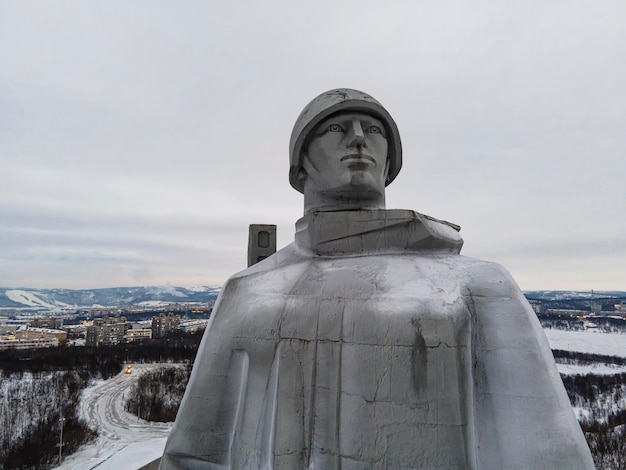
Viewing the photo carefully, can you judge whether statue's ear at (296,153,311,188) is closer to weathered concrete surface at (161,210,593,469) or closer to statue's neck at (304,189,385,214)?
statue's neck at (304,189,385,214)

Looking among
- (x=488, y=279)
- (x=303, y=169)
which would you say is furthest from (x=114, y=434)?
(x=488, y=279)

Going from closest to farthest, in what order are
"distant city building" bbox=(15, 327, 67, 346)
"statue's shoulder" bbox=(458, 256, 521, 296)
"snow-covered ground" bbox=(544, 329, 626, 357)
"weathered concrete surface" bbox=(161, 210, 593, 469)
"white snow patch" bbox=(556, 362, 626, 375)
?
1. "weathered concrete surface" bbox=(161, 210, 593, 469)
2. "statue's shoulder" bbox=(458, 256, 521, 296)
3. "white snow patch" bbox=(556, 362, 626, 375)
4. "snow-covered ground" bbox=(544, 329, 626, 357)
5. "distant city building" bbox=(15, 327, 67, 346)

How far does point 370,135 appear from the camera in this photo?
3.57m

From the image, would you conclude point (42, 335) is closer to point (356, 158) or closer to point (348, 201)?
point (348, 201)

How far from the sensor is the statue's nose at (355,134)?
340 cm

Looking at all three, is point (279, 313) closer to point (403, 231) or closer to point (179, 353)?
point (403, 231)

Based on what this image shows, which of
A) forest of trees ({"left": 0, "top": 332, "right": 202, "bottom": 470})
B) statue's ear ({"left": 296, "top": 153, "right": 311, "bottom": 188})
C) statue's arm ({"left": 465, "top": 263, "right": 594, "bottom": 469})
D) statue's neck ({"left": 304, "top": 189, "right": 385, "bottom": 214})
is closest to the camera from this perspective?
statue's arm ({"left": 465, "top": 263, "right": 594, "bottom": 469})

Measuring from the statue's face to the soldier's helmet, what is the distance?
67 millimetres

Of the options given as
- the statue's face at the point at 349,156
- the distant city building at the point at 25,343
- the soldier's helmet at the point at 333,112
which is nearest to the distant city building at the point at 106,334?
the distant city building at the point at 25,343

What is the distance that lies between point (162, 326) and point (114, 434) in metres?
103

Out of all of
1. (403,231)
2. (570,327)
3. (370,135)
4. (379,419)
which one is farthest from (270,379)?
(570,327)

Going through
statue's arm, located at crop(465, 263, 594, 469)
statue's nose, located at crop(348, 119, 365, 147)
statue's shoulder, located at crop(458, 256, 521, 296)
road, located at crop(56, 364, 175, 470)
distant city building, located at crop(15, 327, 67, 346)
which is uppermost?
statue's nose, located at crop(348, 119, 365, 147)

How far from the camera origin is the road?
2825 centimetres

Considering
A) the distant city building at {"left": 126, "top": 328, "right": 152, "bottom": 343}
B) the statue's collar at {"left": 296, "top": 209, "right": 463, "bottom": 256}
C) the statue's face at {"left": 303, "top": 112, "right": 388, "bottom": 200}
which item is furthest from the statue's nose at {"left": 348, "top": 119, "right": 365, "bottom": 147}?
the distant city building at {"left": 126, "top": 328, "right": 152, "bottom": 343}
